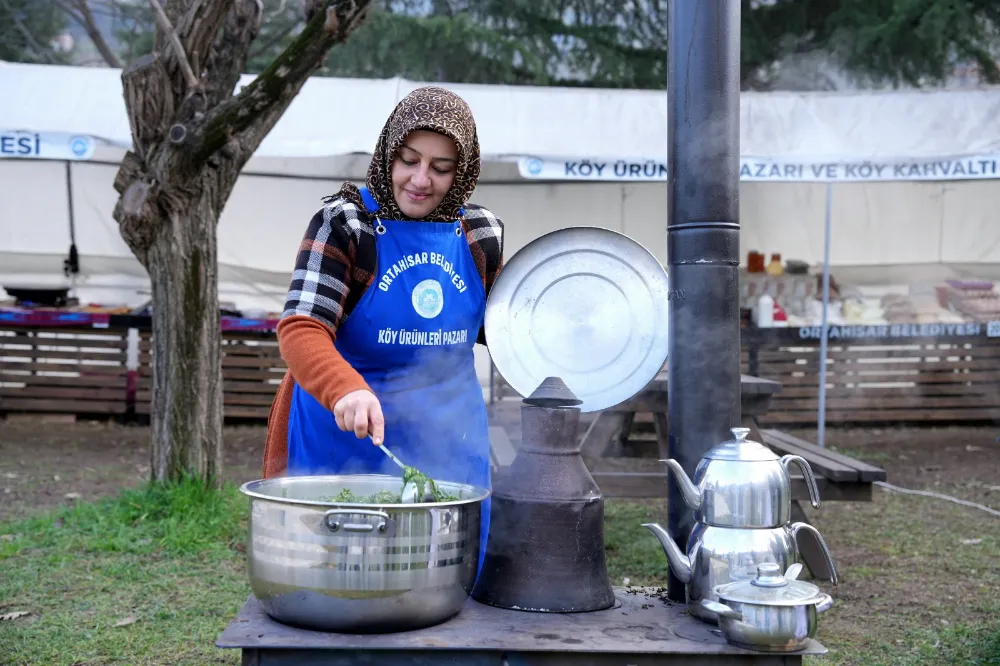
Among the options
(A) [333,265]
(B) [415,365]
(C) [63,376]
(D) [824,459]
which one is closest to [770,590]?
(B) [415,365]

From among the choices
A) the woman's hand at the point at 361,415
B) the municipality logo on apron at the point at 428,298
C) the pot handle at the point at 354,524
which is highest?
the municipality logo on apron at the point at 428,298

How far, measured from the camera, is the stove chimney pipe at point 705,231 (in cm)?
234

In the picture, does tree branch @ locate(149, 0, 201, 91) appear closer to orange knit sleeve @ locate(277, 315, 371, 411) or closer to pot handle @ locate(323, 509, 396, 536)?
orange knit sleeve @ locate(277, 315, 371, 411)

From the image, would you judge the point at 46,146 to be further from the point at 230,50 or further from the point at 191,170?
the point at 191,170

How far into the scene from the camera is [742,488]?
204 cm

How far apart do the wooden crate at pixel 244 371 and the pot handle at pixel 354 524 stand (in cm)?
787

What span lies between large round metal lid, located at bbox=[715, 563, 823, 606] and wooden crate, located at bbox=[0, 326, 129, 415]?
861 cm

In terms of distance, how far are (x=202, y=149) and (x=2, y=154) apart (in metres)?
3.39

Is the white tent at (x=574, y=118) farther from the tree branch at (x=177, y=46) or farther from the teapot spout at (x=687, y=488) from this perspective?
the teapot spout at (x=687, y=488)

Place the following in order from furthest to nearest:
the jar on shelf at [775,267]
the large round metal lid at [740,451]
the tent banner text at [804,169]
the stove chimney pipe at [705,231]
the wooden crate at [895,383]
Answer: the jar on shelf at [775,267]
the wooden crate at [895,383]
the tent banner text at [804,169]
the stove chimney pipe at [705,231]
the large round metal lid at [740,451]

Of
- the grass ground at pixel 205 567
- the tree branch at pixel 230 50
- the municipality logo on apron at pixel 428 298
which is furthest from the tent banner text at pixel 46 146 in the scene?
the municipality logo on apron at pixel 428 298

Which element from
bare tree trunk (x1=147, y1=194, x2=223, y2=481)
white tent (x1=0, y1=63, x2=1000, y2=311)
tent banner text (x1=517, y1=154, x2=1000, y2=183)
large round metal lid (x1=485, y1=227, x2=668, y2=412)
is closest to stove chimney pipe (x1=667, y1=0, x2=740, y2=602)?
large round metal lid (x1=485, y1=227, x2=668, y2=412)

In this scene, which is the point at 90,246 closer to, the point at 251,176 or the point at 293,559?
the point at 251,176

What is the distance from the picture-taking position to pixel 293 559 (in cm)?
184
